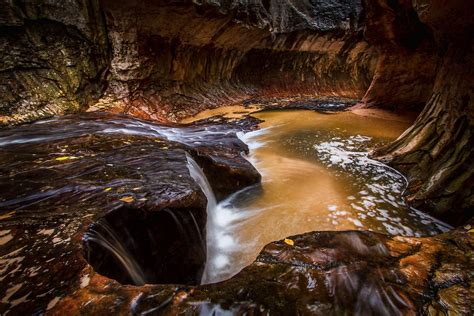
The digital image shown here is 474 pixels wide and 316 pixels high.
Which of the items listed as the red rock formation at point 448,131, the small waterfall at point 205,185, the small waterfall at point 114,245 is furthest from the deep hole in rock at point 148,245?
the red rock formation at point 448,131

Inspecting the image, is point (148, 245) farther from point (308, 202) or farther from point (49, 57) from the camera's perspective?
point (49, 57)

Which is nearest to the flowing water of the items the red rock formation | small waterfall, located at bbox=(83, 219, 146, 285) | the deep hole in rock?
the red rock formation

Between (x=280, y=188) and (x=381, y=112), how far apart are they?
777cm

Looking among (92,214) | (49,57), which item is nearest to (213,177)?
(92,214)

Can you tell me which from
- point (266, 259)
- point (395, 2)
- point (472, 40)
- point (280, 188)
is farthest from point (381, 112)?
point (266, 259)

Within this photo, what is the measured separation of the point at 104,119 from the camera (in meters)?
6.77

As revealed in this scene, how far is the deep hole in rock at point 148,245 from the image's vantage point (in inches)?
88.3

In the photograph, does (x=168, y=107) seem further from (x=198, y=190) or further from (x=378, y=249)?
(x=378, y=249)

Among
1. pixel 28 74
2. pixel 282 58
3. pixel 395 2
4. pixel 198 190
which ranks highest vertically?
pixel 395 2

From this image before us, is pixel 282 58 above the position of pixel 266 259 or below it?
above

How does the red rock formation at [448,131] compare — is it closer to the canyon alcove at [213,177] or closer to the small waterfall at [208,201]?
the canyon alcove at [213,177]

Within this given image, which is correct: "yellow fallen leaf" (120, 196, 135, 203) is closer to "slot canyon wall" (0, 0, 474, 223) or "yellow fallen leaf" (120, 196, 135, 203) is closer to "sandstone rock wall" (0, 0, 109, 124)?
"slot canyon wall" (0, 0, 474, 223)

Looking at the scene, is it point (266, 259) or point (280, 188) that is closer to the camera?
point (266, 259)

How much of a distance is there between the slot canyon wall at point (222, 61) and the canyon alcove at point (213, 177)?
4cm
